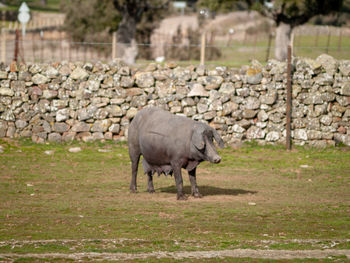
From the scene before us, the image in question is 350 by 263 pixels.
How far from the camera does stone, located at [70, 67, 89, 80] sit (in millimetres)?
22750

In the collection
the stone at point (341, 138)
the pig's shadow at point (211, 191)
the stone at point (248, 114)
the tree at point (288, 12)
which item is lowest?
the pig's shadow at point (211, 191)

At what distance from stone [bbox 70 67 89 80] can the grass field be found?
3.01m

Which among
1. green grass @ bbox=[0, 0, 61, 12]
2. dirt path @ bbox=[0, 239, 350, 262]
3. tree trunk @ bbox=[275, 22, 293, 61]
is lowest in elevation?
dirt path @ bbox=[0, 239, 350, 262]

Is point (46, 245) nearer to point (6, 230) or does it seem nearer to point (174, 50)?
point (6, 230)

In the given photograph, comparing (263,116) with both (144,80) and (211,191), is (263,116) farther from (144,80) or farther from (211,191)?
(211,191)

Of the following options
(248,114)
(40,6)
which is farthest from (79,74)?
(40,6)

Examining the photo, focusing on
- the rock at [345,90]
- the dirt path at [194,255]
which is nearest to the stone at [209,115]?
the rock at [345,90]

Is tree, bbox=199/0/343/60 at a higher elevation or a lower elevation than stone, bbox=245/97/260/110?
higher

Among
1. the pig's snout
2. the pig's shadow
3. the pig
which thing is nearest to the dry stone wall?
the pig's shadow

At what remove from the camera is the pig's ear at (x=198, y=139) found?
13.3 meters

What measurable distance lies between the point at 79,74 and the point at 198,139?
10301mm

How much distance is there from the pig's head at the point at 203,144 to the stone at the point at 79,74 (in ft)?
32.4

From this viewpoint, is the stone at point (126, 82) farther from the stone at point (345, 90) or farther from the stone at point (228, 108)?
the stone at point (345, 90)

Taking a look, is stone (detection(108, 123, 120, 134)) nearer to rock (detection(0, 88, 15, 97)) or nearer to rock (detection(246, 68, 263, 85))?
rock (detection(0, 88, 15, 97))
